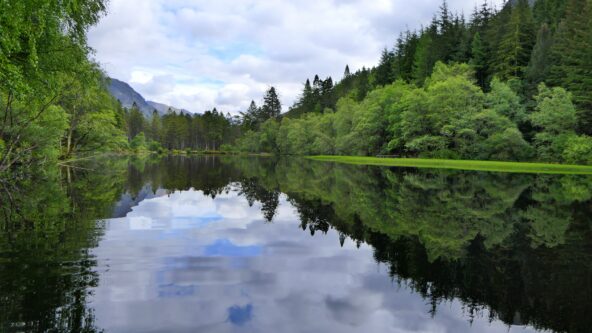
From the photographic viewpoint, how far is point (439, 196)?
893 inches

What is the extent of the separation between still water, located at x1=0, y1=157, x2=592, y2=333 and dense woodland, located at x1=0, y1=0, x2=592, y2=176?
7.05 m

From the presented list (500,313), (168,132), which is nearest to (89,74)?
(500,313)

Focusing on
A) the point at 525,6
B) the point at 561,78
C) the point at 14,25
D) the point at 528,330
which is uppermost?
the point at 525,6

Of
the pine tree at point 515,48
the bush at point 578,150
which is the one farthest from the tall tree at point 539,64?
the bush at point 578,150

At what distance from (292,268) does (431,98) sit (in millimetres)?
61487

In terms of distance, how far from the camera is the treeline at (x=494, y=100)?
55.1m

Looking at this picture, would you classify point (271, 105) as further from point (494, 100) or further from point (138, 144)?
point (494, 100)

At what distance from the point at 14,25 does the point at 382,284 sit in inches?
544

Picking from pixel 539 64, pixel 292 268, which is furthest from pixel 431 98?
pixel 292 268

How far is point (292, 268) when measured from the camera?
32.1 ft

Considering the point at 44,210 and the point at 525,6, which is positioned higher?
the point at 525,6

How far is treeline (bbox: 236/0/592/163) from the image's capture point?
55.1 metres

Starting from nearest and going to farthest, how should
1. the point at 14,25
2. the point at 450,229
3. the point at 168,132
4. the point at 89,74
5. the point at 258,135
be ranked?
the point at 14,25
the point at 450,229
the point at 89,74
the point at 258,135
the point at 168,132

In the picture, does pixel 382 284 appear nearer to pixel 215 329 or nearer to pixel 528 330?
pixel 528 330
